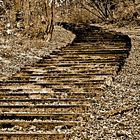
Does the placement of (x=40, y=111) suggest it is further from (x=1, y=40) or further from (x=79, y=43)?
(x=79, y=43)

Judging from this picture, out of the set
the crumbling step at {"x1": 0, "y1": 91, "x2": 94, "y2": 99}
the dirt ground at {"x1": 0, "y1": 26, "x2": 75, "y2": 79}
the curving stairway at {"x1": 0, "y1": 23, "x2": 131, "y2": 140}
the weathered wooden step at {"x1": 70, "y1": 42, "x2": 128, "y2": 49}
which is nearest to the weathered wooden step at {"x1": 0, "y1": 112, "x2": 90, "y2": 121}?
the curving stairway at {"x1": 0, "y1": 23, "x2": 131, "y2": 140}

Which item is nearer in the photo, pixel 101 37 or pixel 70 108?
pixel 70 108

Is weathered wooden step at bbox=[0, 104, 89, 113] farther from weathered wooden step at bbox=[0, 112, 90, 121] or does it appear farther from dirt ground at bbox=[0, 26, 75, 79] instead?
dirt ground at bbox=[0, 26, 75, 79]

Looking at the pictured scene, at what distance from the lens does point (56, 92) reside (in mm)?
7000

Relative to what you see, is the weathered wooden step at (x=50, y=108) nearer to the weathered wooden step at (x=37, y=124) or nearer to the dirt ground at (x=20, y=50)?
the weathered wooden step at (x=37, y=124)

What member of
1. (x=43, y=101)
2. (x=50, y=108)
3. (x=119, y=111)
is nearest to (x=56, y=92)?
(x=43, y=101)

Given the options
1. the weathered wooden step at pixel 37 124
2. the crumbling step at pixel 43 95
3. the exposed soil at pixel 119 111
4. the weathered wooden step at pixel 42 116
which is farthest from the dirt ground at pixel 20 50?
the weathered wooden step at pixel 37 124

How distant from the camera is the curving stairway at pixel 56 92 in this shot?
16.9 ft

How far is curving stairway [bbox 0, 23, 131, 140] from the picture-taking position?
516 cm

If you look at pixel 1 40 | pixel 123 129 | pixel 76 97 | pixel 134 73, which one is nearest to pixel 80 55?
pixel 1 40

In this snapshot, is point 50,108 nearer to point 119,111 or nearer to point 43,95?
point 43,95

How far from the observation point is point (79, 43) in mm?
14289

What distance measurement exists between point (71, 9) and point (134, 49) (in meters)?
12.6

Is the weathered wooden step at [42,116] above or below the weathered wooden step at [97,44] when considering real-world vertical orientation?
above
